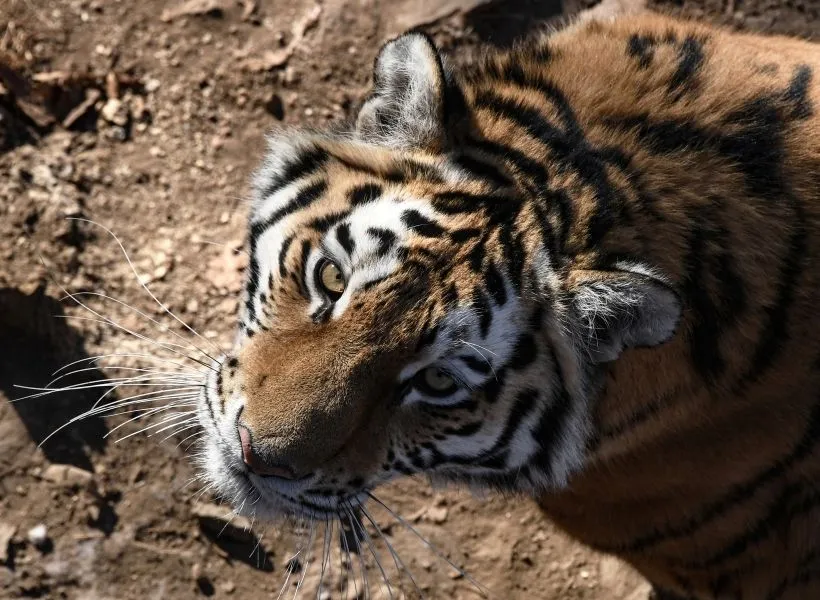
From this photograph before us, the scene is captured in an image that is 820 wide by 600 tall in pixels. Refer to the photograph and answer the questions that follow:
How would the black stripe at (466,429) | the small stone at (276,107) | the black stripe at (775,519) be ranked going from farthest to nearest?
the small stone at (276,107) < the black stripe at (775,519) < the black stripe at (466,429)

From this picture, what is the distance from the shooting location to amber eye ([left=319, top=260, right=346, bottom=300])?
5.97 feet

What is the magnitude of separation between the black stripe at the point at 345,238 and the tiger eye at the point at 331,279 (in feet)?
0.17

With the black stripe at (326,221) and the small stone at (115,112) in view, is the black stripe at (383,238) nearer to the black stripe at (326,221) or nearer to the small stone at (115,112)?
the black stripe at (326,221)

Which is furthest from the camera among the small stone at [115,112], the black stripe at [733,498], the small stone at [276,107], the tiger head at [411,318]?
the small stone at [276,107]

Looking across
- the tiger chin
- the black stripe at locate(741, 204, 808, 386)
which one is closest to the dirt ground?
the tiger chin

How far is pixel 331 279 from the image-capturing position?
6.00 ft

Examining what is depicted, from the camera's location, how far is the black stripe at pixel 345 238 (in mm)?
1791

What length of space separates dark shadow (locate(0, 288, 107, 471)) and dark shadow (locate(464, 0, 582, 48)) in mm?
2134

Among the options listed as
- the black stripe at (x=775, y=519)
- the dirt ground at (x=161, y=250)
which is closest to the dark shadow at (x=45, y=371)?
the dirt ground at (x=161, y=250)

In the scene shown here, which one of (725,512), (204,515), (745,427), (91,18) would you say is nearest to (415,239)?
(745,427)

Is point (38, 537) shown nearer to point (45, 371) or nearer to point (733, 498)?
point (45, 371)

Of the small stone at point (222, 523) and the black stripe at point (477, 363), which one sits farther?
the small stone at point (222, 523)

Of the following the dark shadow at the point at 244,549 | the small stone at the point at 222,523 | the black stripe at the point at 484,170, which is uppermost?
the black stripe at the point at 484,170

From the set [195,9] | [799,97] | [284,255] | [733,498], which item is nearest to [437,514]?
[733,498]
